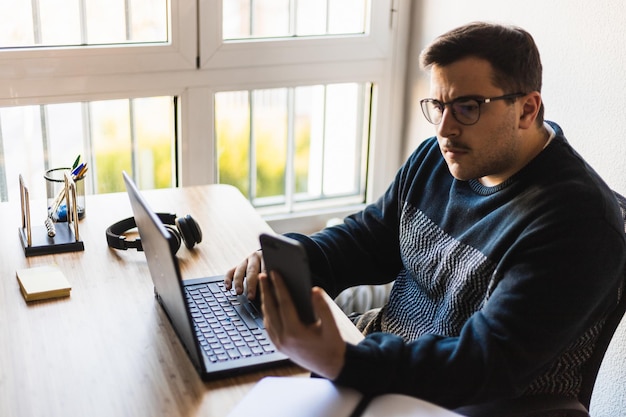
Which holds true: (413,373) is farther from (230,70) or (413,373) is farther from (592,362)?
(230,70)

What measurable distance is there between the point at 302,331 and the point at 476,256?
468 mm

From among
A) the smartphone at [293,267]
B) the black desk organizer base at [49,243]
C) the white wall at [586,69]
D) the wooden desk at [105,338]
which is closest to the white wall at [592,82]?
the white wall at [586,69]

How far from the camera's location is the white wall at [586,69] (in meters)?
2.00

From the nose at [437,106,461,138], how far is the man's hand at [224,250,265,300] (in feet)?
1.39

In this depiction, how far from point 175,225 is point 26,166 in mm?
796

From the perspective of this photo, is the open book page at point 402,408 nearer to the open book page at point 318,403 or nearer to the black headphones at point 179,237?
the open book page at point 318,403

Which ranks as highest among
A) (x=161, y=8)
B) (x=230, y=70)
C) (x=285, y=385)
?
(x=161, y=8)

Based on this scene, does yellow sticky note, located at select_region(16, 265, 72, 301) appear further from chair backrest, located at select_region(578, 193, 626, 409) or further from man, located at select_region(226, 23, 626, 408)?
chair backrest, located at select_region(578, 193, 626, 409)

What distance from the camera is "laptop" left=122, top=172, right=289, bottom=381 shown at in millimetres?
1302

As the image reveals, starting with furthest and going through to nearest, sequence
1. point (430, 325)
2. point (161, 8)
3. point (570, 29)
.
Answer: point (161, 8) → point (570, 29) → point (430, 325)

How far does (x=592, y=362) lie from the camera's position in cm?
148

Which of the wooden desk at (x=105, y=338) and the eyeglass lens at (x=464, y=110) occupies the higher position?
the eyeglass lens at (x=464, y=110)

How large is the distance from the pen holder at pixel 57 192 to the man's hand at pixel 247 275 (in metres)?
0.51

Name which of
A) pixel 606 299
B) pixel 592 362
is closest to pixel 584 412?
pixel 592 362
